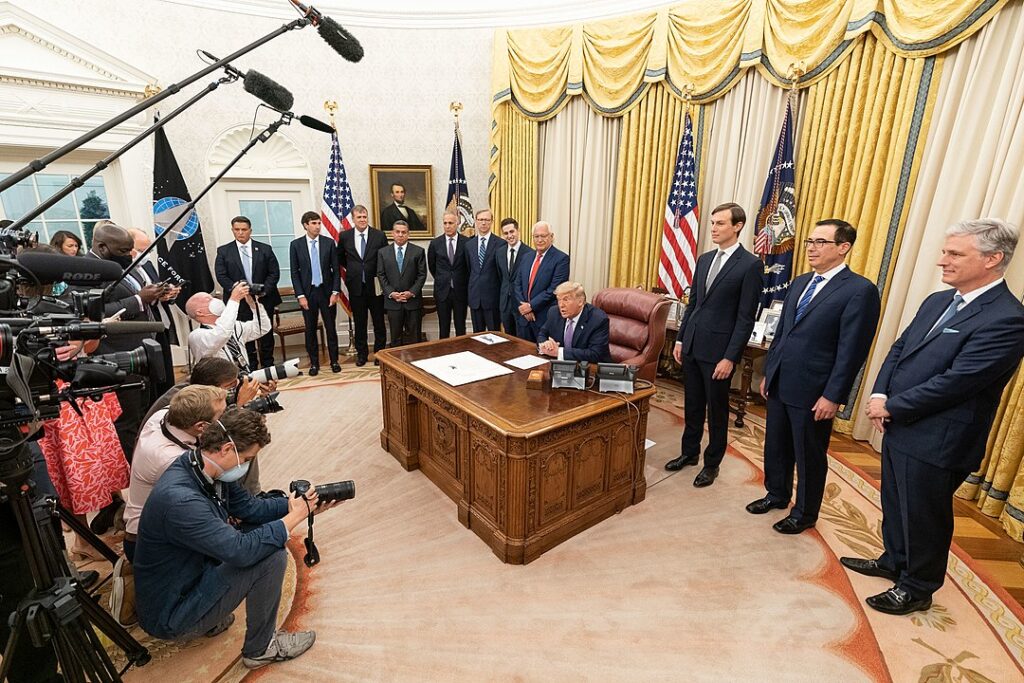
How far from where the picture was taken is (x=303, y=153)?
632 centimetres

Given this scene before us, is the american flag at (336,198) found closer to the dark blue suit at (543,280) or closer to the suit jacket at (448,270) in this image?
the suit jacket at (448,270)

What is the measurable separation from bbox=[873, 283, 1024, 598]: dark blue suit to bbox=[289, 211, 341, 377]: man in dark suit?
5.19m

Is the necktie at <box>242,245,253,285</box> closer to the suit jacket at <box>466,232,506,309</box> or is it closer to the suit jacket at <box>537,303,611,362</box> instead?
the suit jacket at <box>466,232,506,309</box>

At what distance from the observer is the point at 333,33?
6.32 feet

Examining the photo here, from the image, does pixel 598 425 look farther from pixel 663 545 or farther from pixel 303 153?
pixel 303 153

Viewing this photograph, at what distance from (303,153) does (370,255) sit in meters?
1.79

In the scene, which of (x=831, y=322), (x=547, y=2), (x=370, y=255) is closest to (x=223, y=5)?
(x=370, y=255)

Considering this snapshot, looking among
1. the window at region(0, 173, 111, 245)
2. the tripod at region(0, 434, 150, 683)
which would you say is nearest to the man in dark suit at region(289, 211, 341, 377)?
the window at region(0, 173, 111, 245)

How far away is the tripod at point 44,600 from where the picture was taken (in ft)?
4.61

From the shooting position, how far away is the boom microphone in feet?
6.05

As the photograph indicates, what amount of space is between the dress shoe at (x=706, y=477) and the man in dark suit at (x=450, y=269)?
10.9 feet

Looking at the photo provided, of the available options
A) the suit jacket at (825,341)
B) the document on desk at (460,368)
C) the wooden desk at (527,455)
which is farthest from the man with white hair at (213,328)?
the suit jacket at (825,341)

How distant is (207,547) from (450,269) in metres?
4.39

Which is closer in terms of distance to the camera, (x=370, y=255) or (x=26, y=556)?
(x=26, y=556)
